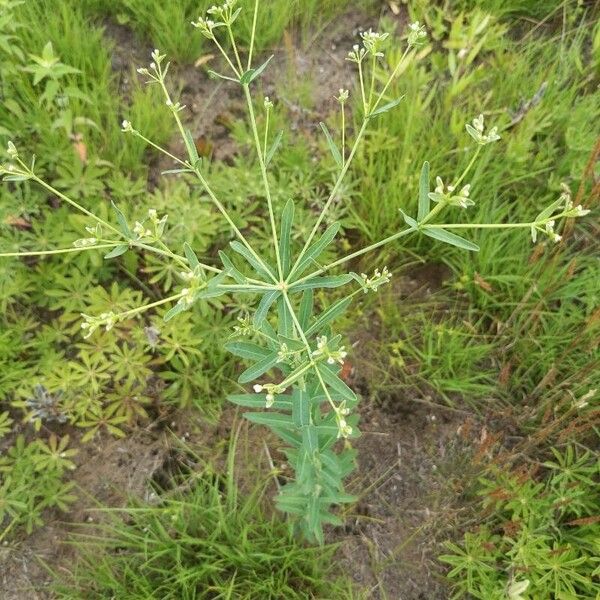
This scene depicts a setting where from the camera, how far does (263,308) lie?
67.5 inches

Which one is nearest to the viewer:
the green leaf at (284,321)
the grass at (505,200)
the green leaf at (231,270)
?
the green leaf at (231,270)

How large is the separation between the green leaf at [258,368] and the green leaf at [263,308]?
15cm

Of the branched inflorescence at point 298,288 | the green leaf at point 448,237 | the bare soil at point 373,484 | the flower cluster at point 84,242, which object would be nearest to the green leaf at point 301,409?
the branched inflorescence at point 298,288

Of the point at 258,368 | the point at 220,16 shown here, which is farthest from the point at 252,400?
the point at 220,16

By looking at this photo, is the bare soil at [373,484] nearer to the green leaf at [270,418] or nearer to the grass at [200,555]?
the grass at [200,555]

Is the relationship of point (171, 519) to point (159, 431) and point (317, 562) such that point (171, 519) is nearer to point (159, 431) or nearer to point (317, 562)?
point (159, 431)

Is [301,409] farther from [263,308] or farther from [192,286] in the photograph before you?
[192,286]

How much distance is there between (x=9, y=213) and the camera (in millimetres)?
2711

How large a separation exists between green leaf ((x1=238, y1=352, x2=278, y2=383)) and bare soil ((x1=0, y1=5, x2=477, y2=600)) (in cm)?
97

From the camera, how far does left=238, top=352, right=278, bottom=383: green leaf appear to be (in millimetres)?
1796

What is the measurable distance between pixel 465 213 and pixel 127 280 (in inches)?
63.5

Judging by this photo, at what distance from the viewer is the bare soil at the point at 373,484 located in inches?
99.2

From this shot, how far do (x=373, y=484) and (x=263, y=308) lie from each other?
1.28 meters

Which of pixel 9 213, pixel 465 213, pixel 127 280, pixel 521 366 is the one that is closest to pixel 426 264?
pixel 465 213
